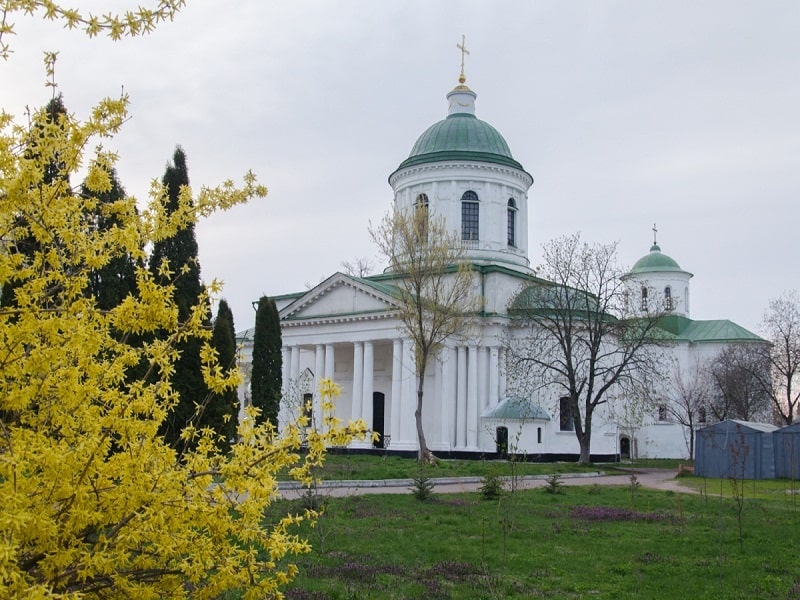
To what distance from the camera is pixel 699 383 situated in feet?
178

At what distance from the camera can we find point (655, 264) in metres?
62.4

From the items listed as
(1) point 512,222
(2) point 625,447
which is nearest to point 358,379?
(1) point 512,222

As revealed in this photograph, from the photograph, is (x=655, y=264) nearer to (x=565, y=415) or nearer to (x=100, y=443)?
(x=565, y=415)

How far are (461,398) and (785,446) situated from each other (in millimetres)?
13577

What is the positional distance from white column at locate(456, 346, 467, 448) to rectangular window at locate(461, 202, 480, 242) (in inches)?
264

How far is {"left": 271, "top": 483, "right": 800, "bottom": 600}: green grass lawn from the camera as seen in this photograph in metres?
9.24

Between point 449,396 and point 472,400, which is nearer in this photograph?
point 472,400

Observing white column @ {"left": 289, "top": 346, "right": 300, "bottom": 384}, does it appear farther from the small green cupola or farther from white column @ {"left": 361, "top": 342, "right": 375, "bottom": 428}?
the small green cupola

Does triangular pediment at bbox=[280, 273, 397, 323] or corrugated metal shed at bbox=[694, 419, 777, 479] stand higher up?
triangular pediment at bbox=[280, 273, 397, 323]

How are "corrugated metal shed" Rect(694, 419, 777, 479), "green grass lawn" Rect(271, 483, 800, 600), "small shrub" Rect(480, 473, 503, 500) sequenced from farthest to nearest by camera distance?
"corrugated metal shed" Rect(694, 419, 777, 479), "small shrub" Rect(480, 473, 503, 500), "green grass lawn" Rect(271, 483, 800, 600)

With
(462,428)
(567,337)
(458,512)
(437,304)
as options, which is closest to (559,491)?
(458,512)

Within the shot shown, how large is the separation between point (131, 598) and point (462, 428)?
32.5 m

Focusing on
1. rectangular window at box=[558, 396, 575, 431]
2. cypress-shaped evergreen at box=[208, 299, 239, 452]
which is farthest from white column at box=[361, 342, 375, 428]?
cypress-shaped evergreen at box=[208, 299, 239, 452]

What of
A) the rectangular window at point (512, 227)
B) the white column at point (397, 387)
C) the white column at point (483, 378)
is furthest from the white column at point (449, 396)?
the rectangular window at point (512, 227)
